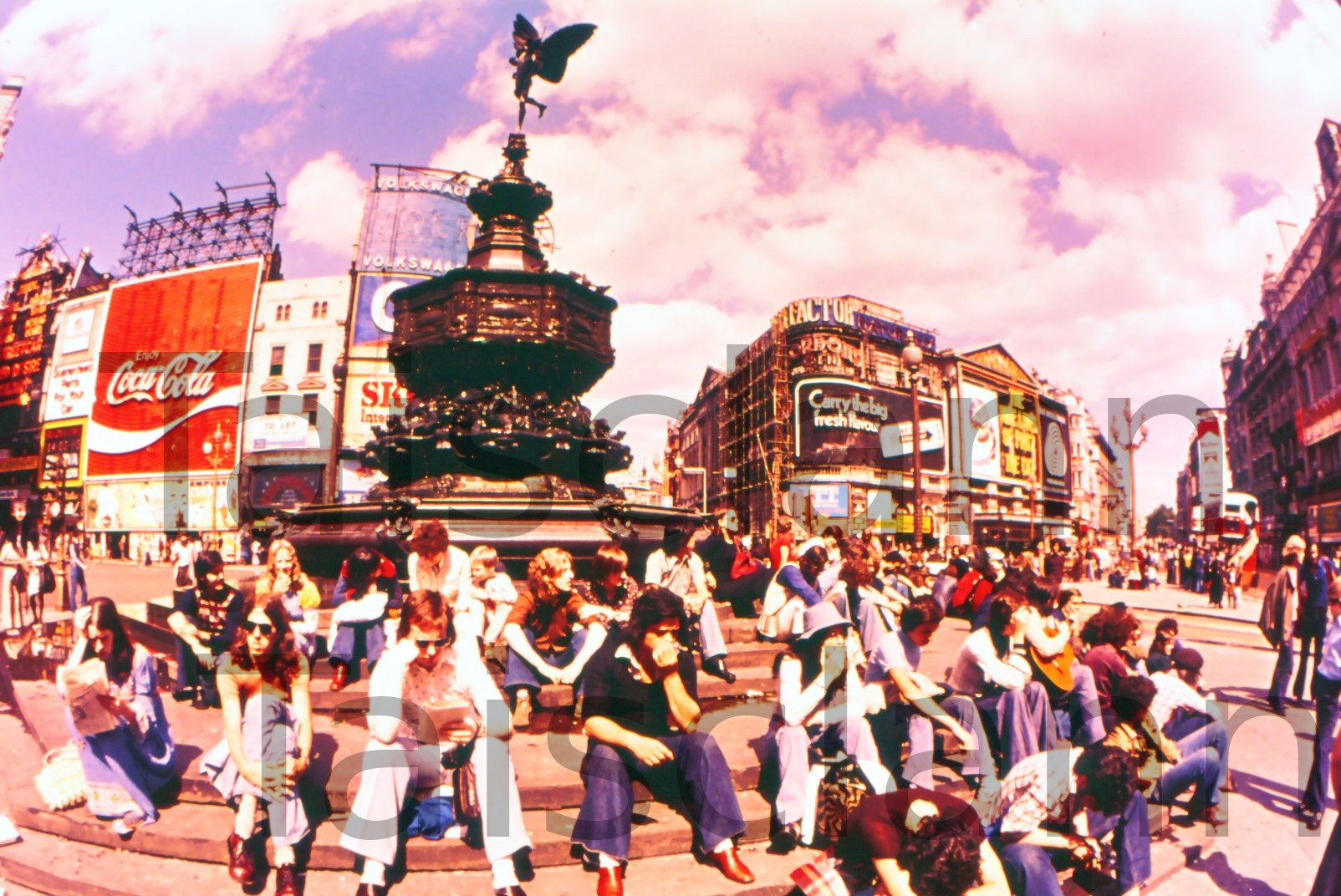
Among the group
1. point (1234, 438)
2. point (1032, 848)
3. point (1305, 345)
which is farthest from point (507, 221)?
point (1234, 438)

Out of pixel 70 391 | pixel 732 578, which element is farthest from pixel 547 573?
pixel 70 391

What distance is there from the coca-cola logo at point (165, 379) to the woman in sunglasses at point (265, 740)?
4265 cm

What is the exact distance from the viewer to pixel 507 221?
1051 cm

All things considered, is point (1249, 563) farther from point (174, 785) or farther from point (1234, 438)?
A: point (1234, 438)

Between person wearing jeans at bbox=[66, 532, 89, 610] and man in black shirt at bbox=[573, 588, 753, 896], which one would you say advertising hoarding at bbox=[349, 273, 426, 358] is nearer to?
person wearing jeans at bbox=[66, 532, 89, 610]

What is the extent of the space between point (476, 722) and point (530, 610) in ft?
5.50

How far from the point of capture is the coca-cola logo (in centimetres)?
3991

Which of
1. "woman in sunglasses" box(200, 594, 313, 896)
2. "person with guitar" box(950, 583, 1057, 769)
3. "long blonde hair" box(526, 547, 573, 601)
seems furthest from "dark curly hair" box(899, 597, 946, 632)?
"woman in sunglasses" box(200, 594, 313, 896)

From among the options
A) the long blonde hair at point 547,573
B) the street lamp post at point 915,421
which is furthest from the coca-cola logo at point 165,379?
the long blonde hair at point 547,573

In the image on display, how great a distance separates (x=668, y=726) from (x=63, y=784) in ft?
11.9

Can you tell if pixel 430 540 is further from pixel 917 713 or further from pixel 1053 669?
pixel 1053 669

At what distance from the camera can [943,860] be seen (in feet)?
9.47

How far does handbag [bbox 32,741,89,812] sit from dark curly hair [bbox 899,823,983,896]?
181 inches

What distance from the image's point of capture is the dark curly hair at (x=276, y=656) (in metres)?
4.01
